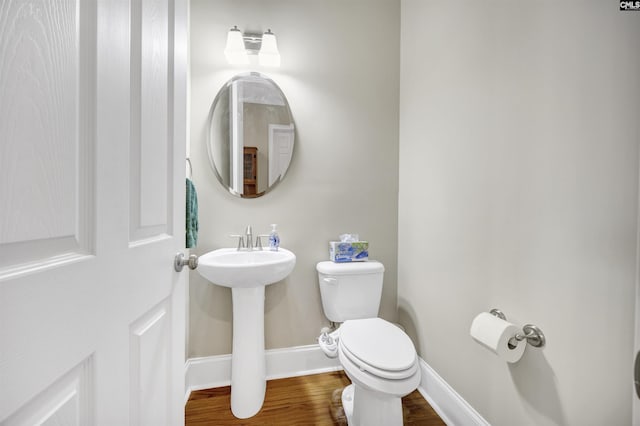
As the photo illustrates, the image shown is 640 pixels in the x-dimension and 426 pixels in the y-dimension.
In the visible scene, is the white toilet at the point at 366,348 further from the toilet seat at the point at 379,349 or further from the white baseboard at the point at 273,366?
the white baseboard at the point at 273,366

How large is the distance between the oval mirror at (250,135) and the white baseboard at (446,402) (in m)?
1.46

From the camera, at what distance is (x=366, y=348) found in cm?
122

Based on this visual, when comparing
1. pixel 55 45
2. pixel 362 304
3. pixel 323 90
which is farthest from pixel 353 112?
pixel 55 45

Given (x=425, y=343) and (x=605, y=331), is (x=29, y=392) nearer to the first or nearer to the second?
(x=605, y=331)

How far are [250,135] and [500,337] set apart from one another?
163 cm

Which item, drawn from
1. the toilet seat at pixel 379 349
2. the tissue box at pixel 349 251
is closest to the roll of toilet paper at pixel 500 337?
the toilet seat at pixel 379 349

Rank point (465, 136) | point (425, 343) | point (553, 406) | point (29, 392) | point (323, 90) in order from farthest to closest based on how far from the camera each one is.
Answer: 1. point (323, 90)
2. point (425, 343)
3. point (465, 136)
4. point (553, 406)
5. point (29, 392)

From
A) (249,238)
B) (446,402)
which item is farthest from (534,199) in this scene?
(249,238)

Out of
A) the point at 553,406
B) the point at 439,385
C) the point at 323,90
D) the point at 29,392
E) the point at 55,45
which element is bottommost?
the point at 439,385

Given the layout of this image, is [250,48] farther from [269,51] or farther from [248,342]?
[248,342]

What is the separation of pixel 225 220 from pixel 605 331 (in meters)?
1.70

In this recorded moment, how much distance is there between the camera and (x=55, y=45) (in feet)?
1.30

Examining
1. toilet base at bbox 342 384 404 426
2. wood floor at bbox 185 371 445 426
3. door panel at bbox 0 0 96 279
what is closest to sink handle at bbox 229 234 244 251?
wood floor at bbox 185 371 445 426

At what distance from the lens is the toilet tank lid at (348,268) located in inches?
65.4
